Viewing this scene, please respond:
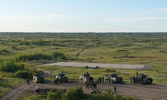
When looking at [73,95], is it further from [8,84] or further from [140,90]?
[8,84]

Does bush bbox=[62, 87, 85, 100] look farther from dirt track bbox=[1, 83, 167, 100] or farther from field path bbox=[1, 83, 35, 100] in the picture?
field path bbox=[1, 83, 35, 100]

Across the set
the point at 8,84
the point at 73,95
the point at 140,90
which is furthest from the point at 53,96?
the point at 140,90

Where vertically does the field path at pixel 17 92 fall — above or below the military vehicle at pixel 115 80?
below

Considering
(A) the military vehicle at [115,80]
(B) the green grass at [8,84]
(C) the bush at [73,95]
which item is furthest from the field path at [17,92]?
(A) the military vehicle at [115,80]

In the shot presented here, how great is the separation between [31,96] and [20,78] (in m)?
14.2

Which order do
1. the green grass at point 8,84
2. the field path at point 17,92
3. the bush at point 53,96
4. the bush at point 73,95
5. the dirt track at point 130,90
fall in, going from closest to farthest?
the bush at point 53,96
the bush at point 73,95
the field path at point 17,92
the dirt track at point 130,90
the green grass at point 8,84

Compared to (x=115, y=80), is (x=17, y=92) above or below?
below

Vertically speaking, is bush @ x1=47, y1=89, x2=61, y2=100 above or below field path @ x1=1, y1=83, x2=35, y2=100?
above

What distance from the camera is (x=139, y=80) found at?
41.5 meters

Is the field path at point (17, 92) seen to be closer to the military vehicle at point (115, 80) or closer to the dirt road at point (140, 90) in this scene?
the dirt road at point (140, 90)

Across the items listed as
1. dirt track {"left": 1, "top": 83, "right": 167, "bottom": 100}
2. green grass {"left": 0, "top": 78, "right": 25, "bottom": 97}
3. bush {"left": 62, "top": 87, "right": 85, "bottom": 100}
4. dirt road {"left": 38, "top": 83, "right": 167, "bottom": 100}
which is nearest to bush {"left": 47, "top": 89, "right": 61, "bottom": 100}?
bush {"left": 62, "top": 87, "right": 85, "bottom": 100}

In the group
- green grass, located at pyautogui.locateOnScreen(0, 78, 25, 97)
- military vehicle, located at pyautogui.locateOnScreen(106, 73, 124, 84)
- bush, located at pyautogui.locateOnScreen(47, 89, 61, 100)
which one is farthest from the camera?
military vehicle, located at pyautogui.locateOnScreen(106, 73, 124, 84)

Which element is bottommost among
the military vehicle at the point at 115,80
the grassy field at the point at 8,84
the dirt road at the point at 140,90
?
the grassy field at the point at 8,84

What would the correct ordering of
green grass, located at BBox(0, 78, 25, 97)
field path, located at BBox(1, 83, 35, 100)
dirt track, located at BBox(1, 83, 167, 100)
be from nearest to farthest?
field path, located at BBox(1, 83, 35, 100) → dirt track, located at BBox(1, 83, 167, 100) → green grass, located at BBox(0, 78, 25, 97)
